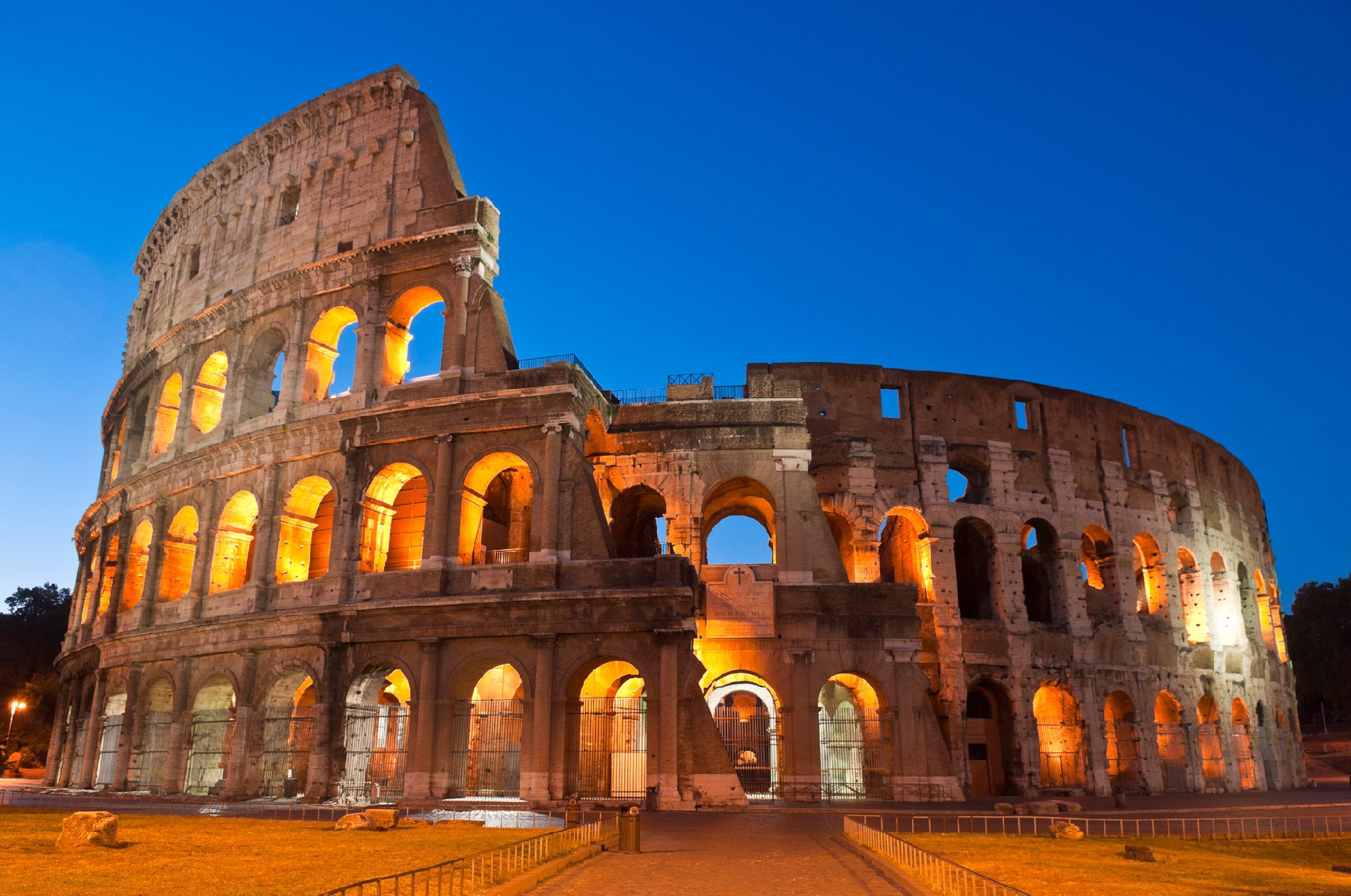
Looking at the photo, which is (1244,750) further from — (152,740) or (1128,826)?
(152,740)

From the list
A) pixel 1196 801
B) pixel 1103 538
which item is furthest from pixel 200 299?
pixel 1196 801

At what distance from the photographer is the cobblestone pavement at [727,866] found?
8.62 m

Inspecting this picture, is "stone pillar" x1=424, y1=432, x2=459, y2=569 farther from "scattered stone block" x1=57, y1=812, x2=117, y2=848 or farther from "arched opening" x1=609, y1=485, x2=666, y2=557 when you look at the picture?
"scattered stone block" x1=57, y1=812, x2=117, y2=848

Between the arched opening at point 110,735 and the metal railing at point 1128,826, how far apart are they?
58.9 feet

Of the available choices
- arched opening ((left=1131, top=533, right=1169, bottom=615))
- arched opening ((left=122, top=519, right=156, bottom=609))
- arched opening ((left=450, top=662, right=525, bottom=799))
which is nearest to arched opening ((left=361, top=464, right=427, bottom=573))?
arched opening ((left=450, top=662, right=525, bottom=799))

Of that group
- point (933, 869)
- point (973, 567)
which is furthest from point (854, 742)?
point (933, 869)

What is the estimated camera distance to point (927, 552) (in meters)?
24.2

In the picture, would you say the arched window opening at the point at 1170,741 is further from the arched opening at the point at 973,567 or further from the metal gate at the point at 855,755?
the metal gate at the point at 855,755

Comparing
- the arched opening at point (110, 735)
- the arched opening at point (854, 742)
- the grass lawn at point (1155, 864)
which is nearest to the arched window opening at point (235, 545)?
the arched opening at point (110, 735)

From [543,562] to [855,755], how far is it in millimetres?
10277

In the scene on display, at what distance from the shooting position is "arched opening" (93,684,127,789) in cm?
2322

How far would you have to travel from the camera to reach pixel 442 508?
20.3 metres

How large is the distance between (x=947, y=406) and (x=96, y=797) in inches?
858

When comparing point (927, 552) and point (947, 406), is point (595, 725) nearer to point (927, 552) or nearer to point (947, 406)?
point (927, 552)
